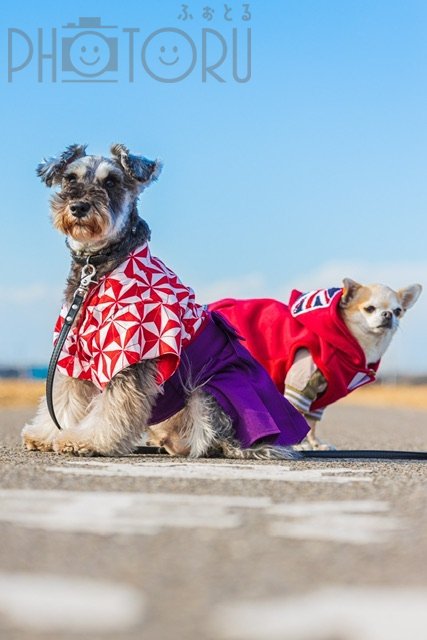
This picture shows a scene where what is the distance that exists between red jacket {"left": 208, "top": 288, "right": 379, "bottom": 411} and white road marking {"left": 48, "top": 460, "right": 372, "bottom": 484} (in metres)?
2.31

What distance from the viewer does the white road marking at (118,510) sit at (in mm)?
2779

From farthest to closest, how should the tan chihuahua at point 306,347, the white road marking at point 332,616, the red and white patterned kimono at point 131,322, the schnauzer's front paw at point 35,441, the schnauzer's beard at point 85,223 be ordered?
the tan chihuahua at point 306,347 → the schnauzer's front paw at point 35,441 → the schnauzer's beard at point 85,223 → the red and white patterned kimono at point 131,322 → the white road marking at point 332,616

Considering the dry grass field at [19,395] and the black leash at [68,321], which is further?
the dry grass field at [19,395]

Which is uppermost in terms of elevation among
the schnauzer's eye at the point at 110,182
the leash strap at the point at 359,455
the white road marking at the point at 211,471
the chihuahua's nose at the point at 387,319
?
the schnauzer's eye at the point at 110,182

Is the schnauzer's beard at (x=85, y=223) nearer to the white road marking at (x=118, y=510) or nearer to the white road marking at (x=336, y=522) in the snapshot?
the white road marking at (x=118, y=510)

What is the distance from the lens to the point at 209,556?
2.39m

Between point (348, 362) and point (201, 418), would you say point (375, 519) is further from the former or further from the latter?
point (348, 362)

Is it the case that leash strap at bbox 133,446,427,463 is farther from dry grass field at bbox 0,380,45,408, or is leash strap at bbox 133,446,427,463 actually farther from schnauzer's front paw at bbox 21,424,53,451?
dry grass field at bbox 0,380,45,408

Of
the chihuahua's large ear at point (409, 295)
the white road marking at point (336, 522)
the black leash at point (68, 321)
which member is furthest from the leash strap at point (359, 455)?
the chihuahua's large ear at point (409, 295)

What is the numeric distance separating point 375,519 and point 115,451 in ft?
7.93

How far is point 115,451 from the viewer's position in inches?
204

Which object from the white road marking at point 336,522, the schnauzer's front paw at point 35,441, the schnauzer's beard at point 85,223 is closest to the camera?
the white road marking at point 336,522

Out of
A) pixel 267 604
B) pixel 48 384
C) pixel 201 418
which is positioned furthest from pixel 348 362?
pixel 267 604

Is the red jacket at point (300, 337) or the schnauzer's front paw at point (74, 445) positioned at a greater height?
the red jacket at point (300, 337)
